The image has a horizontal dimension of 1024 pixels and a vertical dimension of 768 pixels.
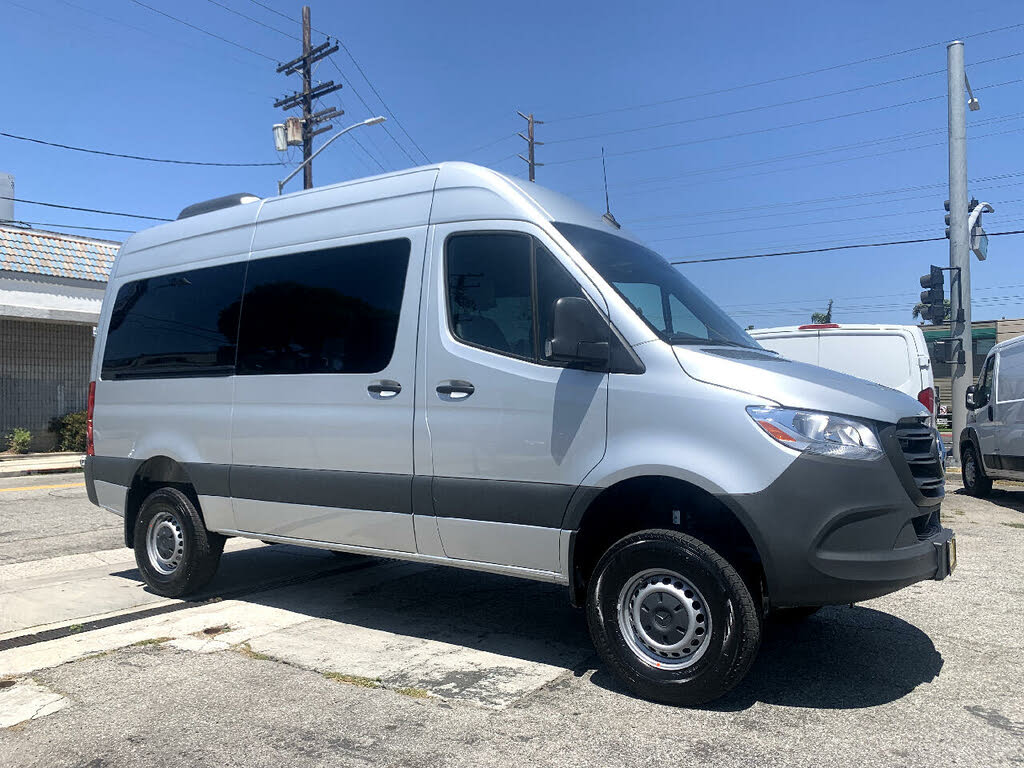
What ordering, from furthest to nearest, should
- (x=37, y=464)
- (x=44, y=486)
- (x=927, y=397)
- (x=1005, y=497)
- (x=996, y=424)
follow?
(x=37, y=464) → (x=44, y=486) → (x=1005, y=497) → (x=996, y=424) → (x=927, y=397)

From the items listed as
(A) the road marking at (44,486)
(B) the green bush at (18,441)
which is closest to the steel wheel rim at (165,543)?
(A) the road marking at (44,486)

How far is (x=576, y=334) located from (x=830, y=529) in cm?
141

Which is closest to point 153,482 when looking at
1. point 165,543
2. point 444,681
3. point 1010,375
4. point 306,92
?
point 165,543

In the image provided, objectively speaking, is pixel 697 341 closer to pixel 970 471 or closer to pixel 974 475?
pixel 974 475

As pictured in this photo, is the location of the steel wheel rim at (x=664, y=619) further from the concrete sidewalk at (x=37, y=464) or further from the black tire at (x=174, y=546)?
the concrete sidewalk at (x=37, y=464)

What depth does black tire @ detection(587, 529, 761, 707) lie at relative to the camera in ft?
12.2

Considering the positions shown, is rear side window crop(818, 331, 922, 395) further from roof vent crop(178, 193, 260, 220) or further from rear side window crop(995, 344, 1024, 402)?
roof vent crop(178, 193, 260, 220)

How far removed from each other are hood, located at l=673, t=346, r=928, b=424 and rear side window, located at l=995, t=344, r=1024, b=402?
8.26m

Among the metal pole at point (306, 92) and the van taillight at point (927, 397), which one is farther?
the metal pole at point (306, 92)

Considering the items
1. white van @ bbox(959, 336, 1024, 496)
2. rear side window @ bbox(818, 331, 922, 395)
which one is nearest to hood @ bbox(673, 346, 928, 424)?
rear side window @ bbox(818, 331, 922, 395)

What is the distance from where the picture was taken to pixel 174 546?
20.1 ft

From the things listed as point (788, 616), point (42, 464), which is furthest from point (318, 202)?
point (42, 464)

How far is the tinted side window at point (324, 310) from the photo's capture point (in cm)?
492

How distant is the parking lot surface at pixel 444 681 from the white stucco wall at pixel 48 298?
15.1 meters
